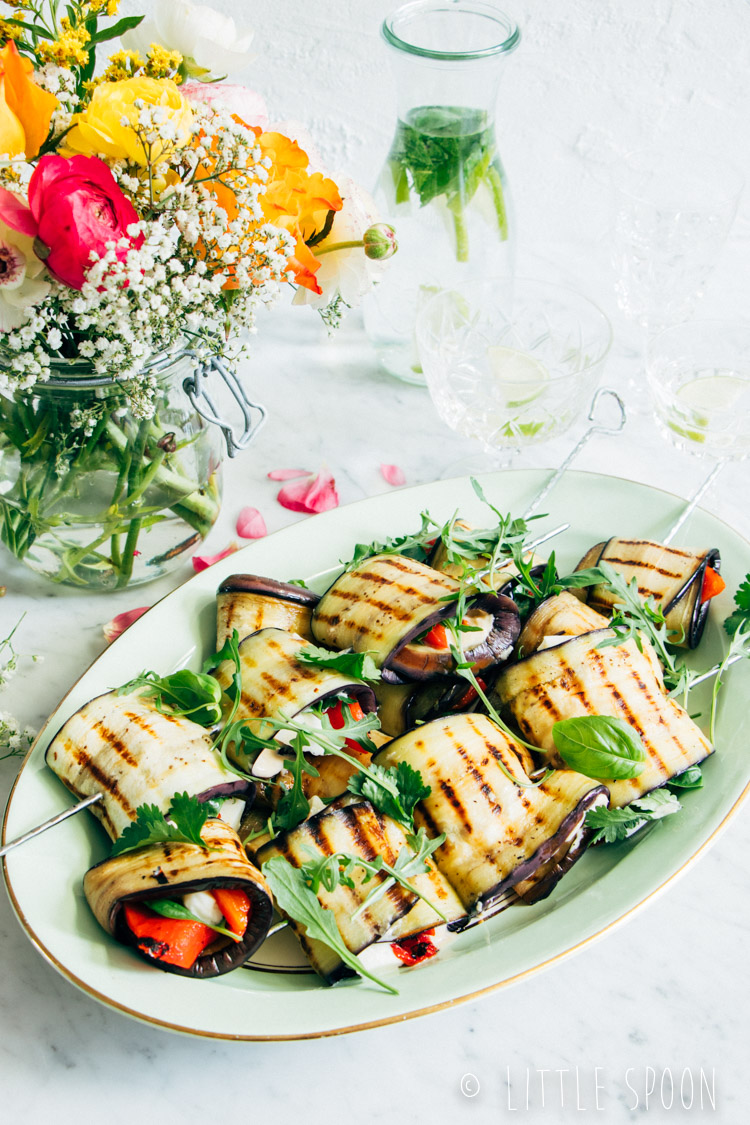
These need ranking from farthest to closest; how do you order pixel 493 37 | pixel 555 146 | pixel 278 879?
pixel 555 146 → pixel 493 37 → pixel 278 879

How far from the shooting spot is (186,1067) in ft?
4.05

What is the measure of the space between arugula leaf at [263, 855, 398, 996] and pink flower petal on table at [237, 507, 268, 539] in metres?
0.92

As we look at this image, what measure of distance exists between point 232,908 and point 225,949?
0.05m

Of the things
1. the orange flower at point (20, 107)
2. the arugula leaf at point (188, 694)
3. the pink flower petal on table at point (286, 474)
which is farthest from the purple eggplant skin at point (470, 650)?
the orange flower at point (20, 107)

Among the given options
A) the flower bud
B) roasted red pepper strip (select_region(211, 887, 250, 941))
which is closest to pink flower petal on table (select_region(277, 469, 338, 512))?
the flower bud

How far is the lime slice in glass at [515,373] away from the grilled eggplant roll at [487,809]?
759 mm

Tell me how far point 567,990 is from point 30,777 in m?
0.80

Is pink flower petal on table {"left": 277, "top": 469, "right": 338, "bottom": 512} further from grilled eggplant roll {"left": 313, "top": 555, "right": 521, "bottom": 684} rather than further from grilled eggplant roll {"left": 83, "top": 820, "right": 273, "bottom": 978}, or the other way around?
grilled eggplant roll {"left": 83, "top": 820, "right": 273, "bottom": 978}

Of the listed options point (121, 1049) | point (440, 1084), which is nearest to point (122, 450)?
point (121, 1049)

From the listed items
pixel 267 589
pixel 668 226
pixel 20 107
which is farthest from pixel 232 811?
pixel 668 226

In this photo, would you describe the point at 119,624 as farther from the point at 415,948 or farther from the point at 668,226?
the point at 668,226

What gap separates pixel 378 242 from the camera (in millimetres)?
1447

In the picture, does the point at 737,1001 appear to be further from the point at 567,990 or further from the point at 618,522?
the point at 618,522

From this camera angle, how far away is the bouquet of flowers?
1207 millimetres
